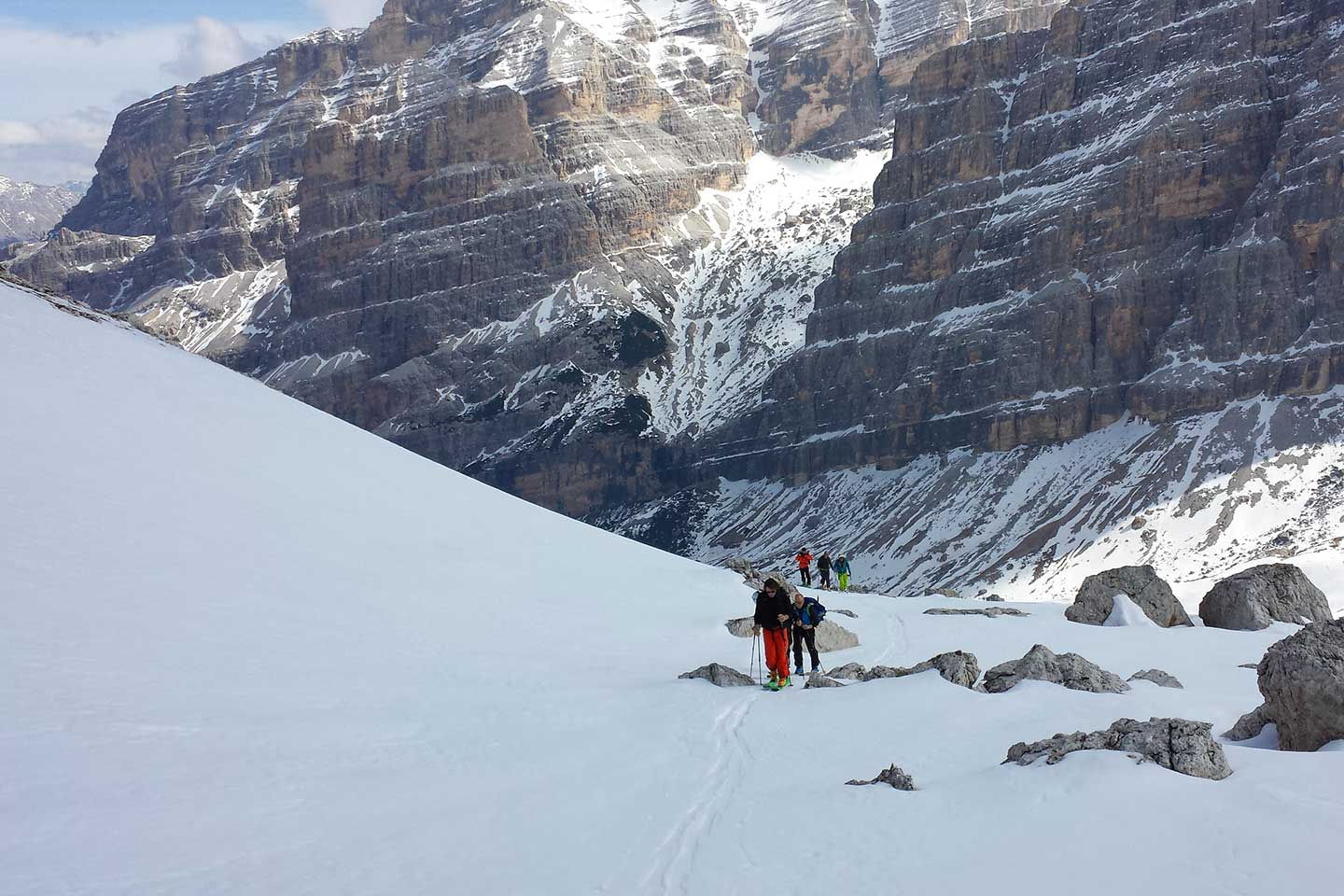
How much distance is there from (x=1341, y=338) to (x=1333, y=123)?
27911 mm

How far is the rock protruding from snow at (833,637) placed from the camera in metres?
28.6

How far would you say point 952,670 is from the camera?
20.7 meters

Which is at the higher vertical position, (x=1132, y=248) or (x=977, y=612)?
(x=1132, y=248)

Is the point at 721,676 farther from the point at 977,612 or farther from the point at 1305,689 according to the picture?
the point at 977,612

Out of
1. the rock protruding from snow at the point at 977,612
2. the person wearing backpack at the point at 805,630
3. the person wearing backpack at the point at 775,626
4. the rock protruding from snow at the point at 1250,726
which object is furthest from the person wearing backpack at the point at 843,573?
the rock protruding from snow at the point at 1250,726

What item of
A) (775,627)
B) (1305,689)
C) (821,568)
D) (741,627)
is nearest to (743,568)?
(821,568)

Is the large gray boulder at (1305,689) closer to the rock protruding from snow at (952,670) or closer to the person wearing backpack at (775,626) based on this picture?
the rock protruding from snow at (952,670)

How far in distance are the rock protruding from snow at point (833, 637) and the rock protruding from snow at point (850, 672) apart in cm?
398

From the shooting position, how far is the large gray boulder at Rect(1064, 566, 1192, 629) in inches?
1458

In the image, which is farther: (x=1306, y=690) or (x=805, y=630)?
(x=805, y=630)

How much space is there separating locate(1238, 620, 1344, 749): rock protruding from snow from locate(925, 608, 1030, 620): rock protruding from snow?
19.8 metres

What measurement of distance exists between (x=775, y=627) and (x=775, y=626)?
0.05ft

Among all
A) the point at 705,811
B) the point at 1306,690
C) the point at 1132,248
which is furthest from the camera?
the point at 1132,248

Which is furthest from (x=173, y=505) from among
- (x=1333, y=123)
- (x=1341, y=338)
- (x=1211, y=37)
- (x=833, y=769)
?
(x=1211, y=37)
